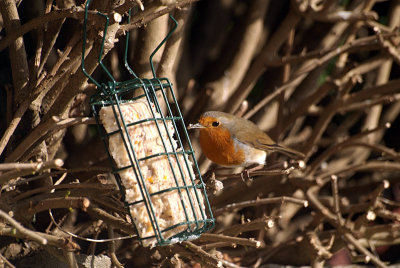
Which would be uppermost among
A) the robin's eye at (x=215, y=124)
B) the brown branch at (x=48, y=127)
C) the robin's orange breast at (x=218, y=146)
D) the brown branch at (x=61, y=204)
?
the robin's eye at (x=215, y=124)

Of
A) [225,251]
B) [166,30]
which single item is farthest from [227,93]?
[225,251]

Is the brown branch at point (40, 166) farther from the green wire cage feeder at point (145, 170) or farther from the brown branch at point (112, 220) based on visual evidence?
the brown branch at point (112, 220)

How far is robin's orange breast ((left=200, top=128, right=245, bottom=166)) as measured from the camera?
332 centimetres

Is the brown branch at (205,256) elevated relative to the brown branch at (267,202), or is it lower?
lower

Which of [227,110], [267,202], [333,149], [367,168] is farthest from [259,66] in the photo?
[267,202]

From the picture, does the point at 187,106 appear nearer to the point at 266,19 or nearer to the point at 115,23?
the point at 266,19

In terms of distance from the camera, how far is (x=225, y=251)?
12.8ft

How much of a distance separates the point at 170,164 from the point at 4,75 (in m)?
1.44

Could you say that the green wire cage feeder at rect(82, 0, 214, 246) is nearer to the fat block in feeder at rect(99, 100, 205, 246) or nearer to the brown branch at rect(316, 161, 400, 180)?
the fat block in feeder at rect(99, 100, 205, 246)

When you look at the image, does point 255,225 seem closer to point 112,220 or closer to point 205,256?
point 205,256

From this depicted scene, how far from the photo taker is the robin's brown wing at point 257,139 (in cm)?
348

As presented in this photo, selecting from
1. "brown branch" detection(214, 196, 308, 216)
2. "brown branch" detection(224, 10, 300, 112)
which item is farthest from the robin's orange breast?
"brown branch" detection(214, 196, 308, 216)

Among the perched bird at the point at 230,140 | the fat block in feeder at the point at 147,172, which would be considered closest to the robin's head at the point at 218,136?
the perched bird at the point at 230,140

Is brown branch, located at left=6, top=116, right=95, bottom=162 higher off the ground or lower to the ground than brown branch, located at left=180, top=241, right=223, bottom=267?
higher
